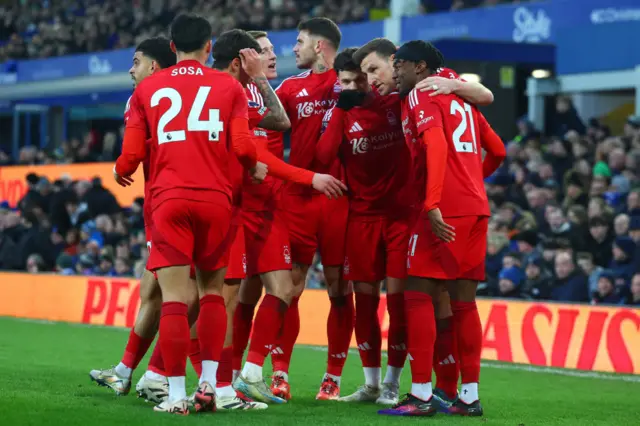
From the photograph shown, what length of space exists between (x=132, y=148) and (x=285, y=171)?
1.29 metres

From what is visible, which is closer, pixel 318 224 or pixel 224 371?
pixel 224 371

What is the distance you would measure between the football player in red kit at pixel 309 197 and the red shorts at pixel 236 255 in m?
0.69

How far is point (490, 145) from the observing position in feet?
24.9

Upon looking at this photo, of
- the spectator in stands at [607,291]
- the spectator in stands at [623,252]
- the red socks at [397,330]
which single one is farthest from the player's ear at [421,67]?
the spectator in stands at [623,252]

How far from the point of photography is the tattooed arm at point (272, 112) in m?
7.47

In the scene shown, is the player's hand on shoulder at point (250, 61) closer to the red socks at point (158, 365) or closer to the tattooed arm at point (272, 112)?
the tattooed arm at point (272, 112)

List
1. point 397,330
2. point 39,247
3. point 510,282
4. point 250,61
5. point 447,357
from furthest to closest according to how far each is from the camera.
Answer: point 39,247
point 510,282
point 397,330
point 447,357
point 250,61

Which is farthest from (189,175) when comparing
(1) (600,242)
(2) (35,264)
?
(2) (35,264)

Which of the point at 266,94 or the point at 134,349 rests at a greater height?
the point at 266,94

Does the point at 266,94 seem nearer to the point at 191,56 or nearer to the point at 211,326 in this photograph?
the point at 191,56

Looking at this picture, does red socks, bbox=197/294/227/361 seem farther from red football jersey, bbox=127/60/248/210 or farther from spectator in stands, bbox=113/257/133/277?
spectator in stands, bbox=113/257/133/277

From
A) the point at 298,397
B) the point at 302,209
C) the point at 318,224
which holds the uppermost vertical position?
the point at 302,209

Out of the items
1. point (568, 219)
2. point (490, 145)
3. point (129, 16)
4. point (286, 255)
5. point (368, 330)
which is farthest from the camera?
point (129, 16)

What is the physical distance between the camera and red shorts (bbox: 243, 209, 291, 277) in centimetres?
778
